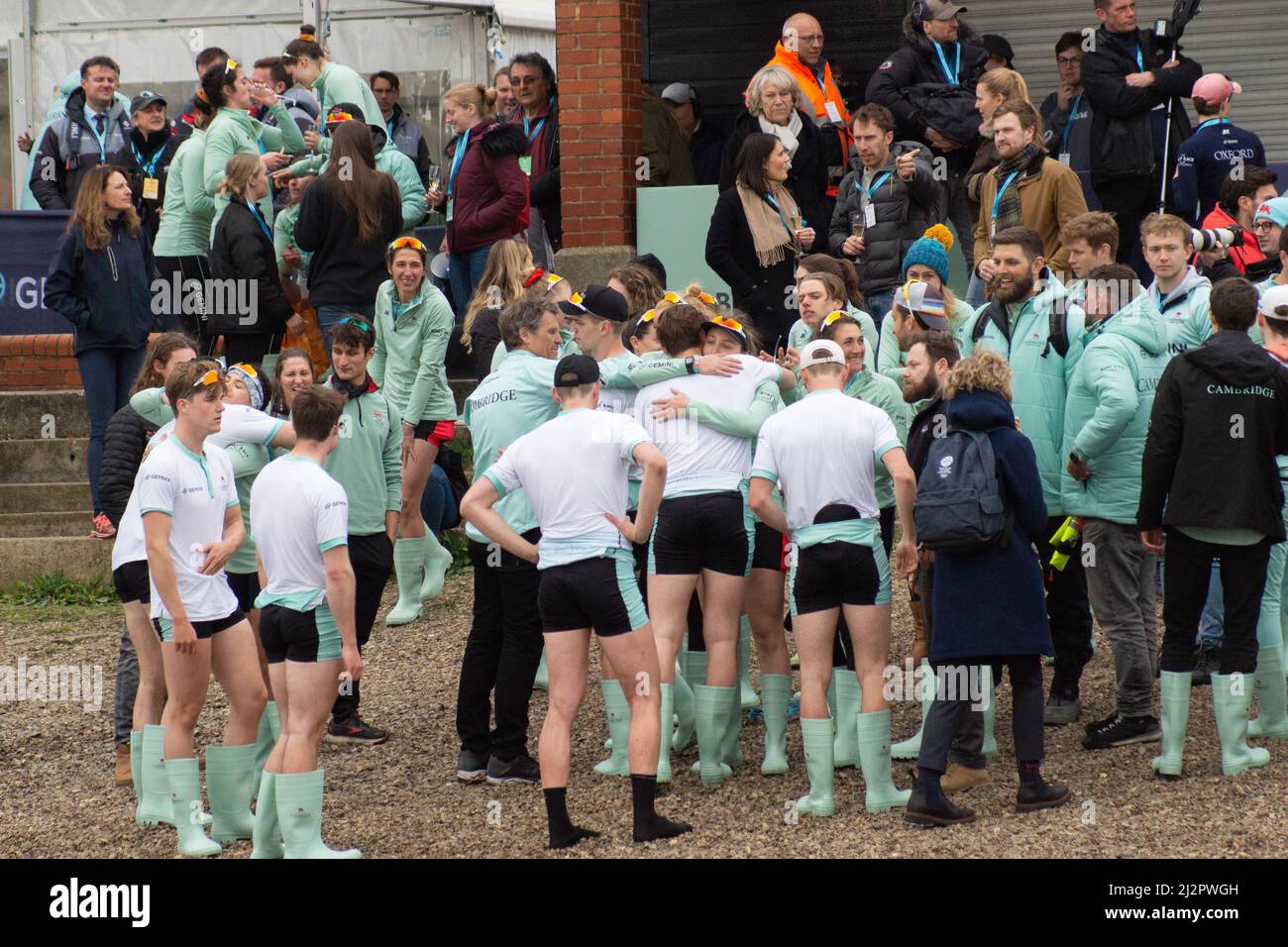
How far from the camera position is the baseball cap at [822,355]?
6.75 meters

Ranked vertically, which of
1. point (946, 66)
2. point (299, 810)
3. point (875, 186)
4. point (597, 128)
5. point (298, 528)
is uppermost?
point (946, 66)

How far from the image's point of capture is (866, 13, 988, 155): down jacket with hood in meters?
11.1

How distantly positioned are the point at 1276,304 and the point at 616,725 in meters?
3.37

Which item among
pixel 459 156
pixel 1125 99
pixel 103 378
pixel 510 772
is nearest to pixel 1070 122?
pixel 1125 99

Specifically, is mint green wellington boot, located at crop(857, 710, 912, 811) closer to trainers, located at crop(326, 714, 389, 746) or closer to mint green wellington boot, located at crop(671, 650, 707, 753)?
mint green wellington boot, located at crop(671, 650, 707, 753)

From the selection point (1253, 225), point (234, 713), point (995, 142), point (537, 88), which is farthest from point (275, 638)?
point (537, 88)

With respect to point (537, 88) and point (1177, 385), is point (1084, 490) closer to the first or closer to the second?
point (1177, 385)

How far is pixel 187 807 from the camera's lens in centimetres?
664

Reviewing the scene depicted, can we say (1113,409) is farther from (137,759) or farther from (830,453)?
(137,759)

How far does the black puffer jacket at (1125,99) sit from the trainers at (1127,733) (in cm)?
452

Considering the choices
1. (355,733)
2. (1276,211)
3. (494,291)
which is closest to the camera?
(355,733)

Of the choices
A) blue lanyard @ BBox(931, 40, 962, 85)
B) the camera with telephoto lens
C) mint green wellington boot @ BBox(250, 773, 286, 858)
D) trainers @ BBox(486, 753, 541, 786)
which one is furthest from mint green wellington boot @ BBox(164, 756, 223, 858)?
blue lanyard @ BBox(931, 40, 962, 85)

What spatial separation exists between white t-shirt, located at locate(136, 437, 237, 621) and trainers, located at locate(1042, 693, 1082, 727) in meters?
3.76

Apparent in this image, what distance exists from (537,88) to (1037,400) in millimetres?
5987
